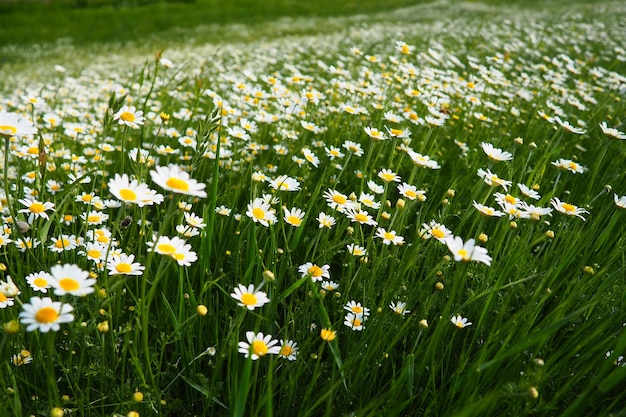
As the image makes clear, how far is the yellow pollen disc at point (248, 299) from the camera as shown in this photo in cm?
128

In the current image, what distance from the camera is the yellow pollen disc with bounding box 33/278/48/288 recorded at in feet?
4.46

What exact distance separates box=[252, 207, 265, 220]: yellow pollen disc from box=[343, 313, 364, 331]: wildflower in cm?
44

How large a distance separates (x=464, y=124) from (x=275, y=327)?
2.27 m

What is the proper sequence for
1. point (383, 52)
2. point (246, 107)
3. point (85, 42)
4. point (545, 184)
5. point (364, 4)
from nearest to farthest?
point (545, 184)
point (246, 107)
point (383, 52)
point (85, 42)
point (364, 4)

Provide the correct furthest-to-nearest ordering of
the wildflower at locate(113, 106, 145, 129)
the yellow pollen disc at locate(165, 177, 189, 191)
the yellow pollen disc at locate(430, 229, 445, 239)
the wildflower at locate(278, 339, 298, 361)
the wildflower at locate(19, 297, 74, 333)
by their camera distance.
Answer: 1. the wildflower at locate(113, 106, 145, 129)
2. the yellow pollen disc at locate(430, 229, 445, 239)
3. the wildflower at locate(278, 339, 298, 361)
4. the yellow pollen disc at locate(165, 177, 189, 191)
5. the wildflower at locate(19, 297, 74, 333)

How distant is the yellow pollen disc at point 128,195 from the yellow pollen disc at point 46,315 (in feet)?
0.95

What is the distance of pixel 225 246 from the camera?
73.0 inches

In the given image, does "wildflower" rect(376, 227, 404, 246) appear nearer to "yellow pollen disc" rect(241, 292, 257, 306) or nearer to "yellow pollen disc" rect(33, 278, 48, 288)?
"yellow pollen disc" rect(241, 292, 257, 306)

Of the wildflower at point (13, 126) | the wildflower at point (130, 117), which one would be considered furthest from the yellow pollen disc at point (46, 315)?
the wildflower at point (130, 117)

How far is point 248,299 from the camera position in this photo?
50.4 inches

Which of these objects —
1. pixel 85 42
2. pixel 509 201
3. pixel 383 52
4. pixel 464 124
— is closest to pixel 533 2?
pixel 383 52

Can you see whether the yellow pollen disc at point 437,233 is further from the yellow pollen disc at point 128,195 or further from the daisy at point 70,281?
the daisy at point 70,281

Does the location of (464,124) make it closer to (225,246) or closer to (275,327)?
(225,246)

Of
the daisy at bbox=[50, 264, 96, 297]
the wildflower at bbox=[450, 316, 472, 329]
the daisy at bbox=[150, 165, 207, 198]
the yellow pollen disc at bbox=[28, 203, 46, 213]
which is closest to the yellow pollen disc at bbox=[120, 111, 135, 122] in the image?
the yellow pollen disc at bbox=[28, 203, 46, 213]
